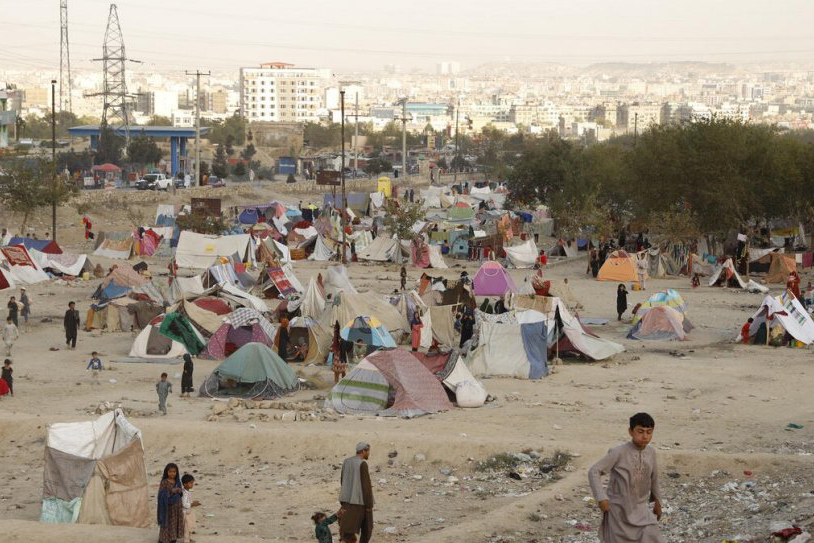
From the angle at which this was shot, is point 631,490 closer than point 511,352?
Yes

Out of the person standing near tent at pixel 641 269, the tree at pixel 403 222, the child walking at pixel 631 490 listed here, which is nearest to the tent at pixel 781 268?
the person standing near tent at pixel 641 269

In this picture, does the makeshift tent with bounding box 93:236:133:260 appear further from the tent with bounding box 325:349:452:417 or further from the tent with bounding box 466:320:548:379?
the tent with bounding box 325:349:452:417

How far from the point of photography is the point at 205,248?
3662 cm

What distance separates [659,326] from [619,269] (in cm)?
1005

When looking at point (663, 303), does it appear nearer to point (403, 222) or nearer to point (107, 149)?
point (403, 222)

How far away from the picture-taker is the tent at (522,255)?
38844mm

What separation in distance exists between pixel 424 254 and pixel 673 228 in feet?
23.7

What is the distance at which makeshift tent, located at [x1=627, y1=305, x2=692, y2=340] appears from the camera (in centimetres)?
2491

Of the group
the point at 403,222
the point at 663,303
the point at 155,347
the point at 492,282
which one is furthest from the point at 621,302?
the point at 403,222

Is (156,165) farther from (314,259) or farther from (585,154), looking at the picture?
(314,259)

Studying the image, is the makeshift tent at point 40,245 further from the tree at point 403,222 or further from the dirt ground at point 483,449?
the dirt ground at point 483,449

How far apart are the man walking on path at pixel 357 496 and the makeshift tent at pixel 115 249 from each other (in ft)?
96.4

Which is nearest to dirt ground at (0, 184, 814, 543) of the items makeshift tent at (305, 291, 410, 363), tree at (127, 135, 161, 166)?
makeshift tent at (305, 291, 410, 363)

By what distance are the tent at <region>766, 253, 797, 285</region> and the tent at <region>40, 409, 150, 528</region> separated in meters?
24.7
